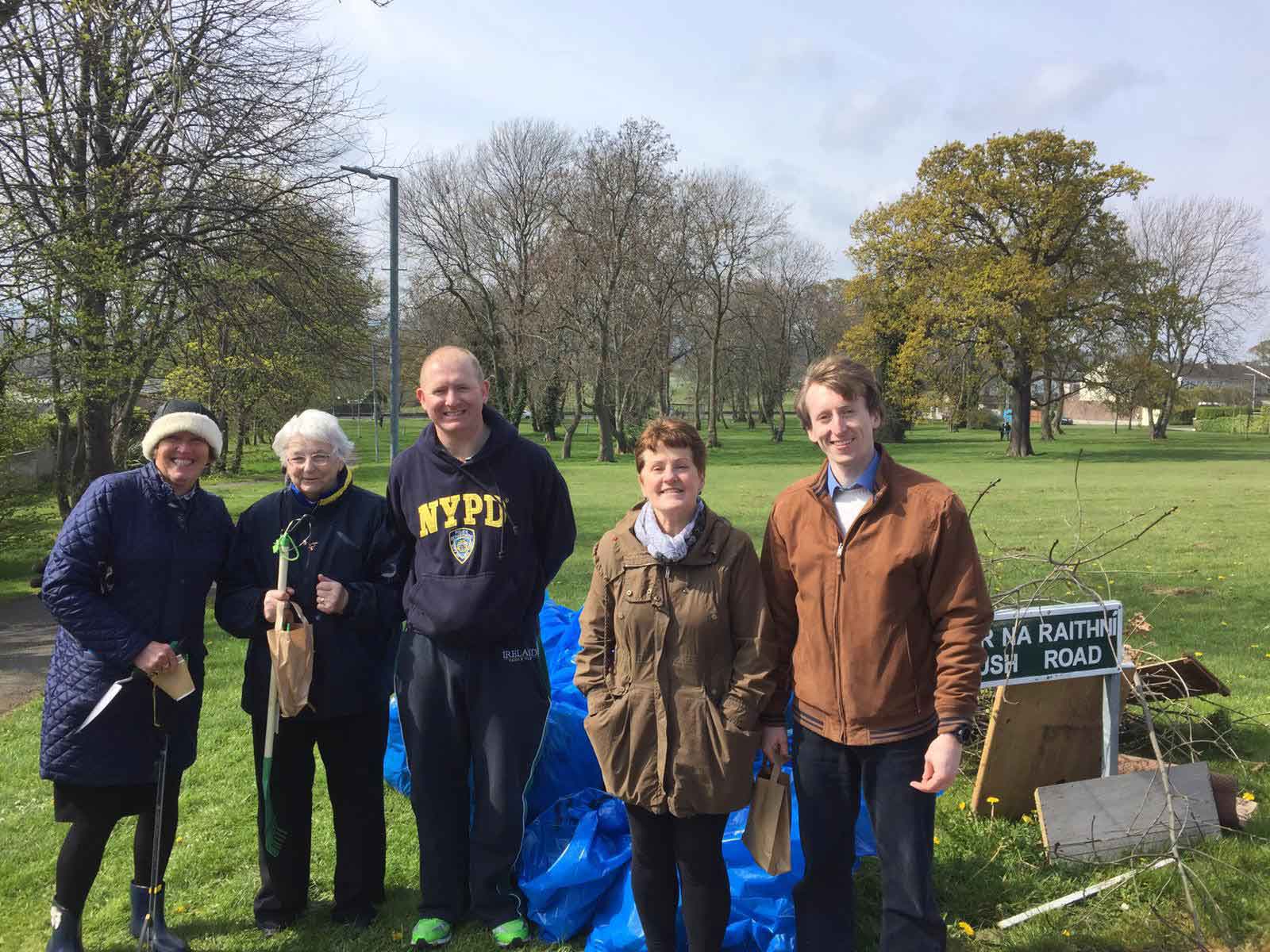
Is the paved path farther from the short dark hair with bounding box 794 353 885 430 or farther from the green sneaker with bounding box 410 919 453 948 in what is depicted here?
the short dark hair with bounding box 794 353 885 430

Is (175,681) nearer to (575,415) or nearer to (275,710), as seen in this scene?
(275,710)

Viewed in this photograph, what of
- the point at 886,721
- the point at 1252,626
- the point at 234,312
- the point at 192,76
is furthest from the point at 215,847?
the point at 234,312

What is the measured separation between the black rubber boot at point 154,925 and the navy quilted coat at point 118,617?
513mm

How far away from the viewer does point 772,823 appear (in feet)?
8.85

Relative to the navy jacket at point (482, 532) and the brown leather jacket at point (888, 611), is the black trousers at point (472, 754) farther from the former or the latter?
the brown leather jacket at point (888, 611)

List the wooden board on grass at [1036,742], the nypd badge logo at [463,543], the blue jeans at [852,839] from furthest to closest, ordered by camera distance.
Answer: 1. the wooden board on grass at [1036,742]
2. the nypd badge logo at [463,543]
3. the blue jeans at [852,839]

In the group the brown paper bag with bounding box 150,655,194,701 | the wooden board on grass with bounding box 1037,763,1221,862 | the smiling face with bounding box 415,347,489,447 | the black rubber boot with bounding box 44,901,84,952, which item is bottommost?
the black rubber boot with bounding box 44,901,84,952

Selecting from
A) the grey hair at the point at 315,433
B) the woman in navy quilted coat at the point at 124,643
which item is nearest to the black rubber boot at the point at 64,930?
the woman in navy quilted coat at the point at 124,643

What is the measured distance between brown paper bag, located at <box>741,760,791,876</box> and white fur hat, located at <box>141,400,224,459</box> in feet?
7.06

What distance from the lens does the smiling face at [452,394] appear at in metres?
3.05

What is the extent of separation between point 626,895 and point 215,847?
2075mm

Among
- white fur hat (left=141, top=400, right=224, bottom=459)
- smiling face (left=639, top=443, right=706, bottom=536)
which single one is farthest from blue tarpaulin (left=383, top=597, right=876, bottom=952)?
white fur hat (left=141, top=400, right=224, bottom=459)

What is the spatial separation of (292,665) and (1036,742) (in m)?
3.05

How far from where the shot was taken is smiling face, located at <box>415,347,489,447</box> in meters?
3.05
